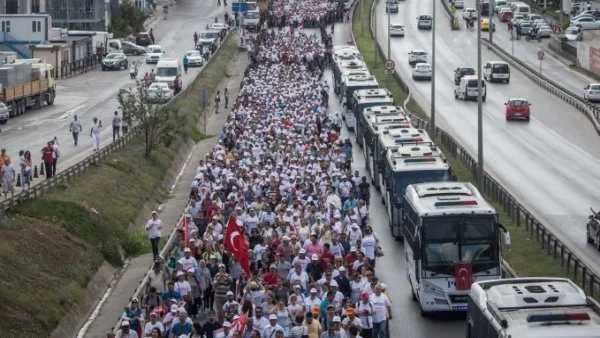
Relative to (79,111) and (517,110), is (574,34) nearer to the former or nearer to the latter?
(517,110)

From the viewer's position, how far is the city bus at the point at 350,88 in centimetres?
6388

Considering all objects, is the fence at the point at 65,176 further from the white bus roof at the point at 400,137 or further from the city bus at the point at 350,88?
the city bus at the point at 350,88

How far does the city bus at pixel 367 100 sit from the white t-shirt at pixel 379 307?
107 ft

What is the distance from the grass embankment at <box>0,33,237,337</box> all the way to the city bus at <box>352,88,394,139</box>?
1062 cm

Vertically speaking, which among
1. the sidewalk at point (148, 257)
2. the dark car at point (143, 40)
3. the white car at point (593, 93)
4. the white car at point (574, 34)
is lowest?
the sidewalk at point (148, 257)

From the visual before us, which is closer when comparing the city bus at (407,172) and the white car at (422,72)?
the city bus at (407,172)

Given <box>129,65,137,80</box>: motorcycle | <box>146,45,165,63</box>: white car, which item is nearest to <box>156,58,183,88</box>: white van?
<box>129,65,137,80</box>: motorcycle

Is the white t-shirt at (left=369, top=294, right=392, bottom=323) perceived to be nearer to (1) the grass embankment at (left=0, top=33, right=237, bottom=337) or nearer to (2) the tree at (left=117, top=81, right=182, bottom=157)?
(1) the grass embankment at (left=0, top=33, right=237, bottom=337)

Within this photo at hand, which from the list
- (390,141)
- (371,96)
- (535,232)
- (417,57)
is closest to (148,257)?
(390,141)

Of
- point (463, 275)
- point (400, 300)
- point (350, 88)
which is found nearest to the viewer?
point (463, 275)

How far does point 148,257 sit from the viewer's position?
1404 inches

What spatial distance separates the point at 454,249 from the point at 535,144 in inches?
1286

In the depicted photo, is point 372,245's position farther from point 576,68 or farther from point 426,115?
point 576,68

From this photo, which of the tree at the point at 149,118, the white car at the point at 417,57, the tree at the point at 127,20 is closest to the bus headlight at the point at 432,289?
the tree at the point at 149,118
